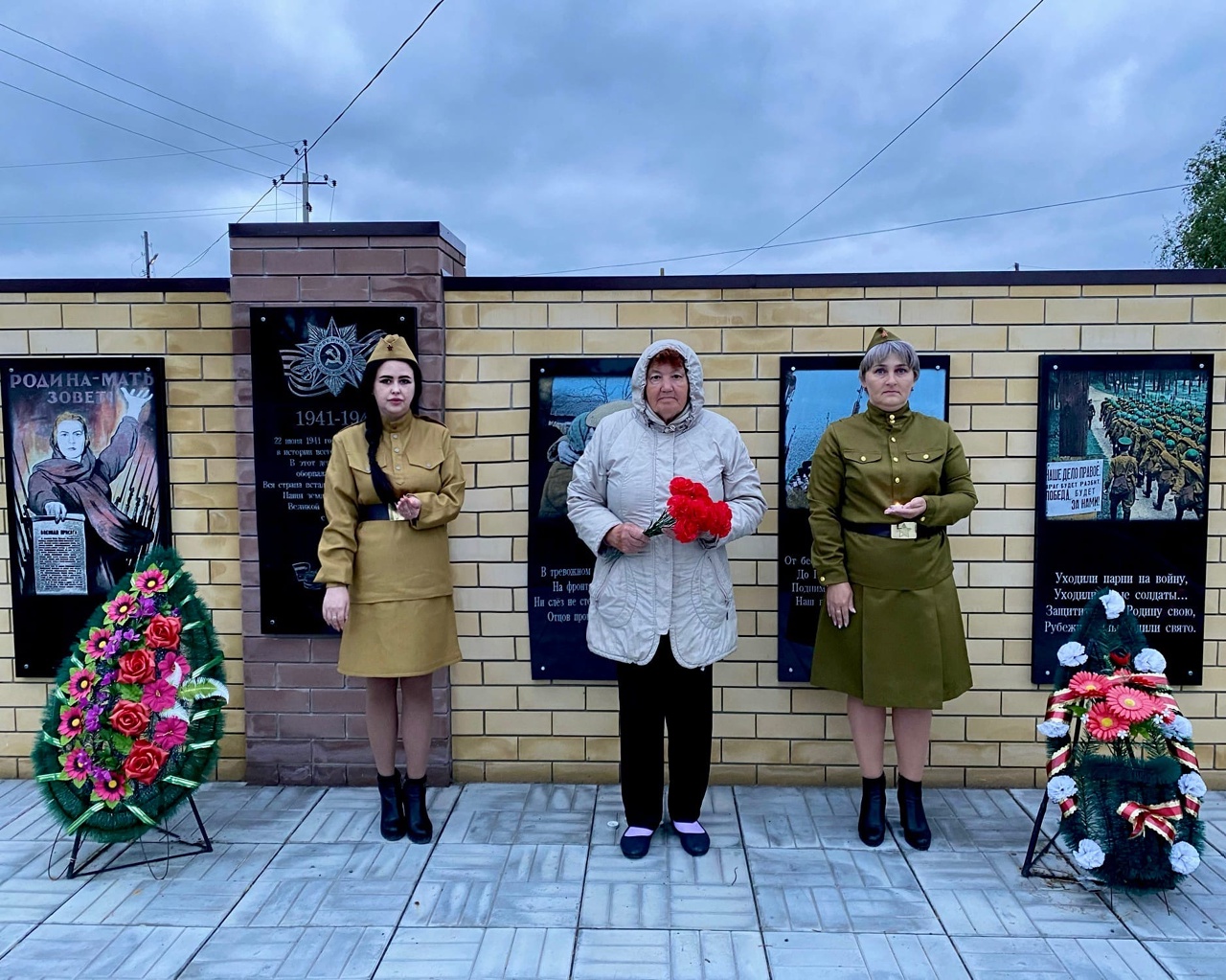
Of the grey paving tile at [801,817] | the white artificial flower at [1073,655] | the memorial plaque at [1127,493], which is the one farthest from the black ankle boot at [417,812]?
the memorial plaque at [1127,493]

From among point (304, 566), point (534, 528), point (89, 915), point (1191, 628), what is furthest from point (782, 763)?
point (89, 915)

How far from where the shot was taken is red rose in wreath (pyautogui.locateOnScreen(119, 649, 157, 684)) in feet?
9.87

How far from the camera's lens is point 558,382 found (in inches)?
144

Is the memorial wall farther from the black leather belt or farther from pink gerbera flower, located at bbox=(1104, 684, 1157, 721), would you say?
pink gerbera flower, located at bbox=(1104, 684, 1157, 721)

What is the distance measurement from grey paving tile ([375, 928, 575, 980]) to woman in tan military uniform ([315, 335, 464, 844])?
26.2 inches

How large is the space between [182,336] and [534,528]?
171cm

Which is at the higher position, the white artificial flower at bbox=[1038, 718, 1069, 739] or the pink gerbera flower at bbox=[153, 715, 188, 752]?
the white artificial flower at bbox=[1038, 718, 1069, 739]

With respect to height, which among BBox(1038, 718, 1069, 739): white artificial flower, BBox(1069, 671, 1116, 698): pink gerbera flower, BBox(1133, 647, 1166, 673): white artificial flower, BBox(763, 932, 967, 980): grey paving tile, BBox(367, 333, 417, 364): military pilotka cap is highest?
BBox(367, 333, 417, 364): military pilotka cap

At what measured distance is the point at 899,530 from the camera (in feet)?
10.1

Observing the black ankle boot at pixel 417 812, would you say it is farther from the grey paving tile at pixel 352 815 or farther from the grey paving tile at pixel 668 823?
the grey paving tile at pixel 668 823

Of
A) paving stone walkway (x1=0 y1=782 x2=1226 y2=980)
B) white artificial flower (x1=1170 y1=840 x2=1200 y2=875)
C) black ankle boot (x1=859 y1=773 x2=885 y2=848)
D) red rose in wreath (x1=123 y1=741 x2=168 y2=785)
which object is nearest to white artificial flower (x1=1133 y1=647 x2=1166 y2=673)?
white artificial flower (x1=1170 y1=840 x2=1200 y2=875)

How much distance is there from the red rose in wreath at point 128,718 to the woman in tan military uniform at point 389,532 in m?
0.67

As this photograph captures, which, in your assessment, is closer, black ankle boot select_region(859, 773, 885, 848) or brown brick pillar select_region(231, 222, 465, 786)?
black ankle boot select_region(859, 773, 885, 848)

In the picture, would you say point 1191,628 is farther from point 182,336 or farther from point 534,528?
point 182,336
